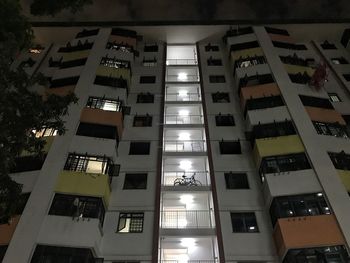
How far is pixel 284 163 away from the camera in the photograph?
21422mm

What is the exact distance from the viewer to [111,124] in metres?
23.6

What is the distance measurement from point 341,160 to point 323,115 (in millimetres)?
3888

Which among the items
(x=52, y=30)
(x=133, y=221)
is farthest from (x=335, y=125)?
(x=52, y=30)

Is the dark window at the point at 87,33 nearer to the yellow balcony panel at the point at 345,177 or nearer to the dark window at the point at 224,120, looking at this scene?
the dark window at the point at 224,120

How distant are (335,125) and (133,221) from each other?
45.2 feet

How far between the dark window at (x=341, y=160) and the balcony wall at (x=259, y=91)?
245 inches

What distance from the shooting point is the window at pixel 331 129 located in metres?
23.1

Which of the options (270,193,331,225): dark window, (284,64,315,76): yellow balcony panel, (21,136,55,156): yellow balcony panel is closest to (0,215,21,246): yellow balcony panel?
(21,136,55,156): yellow balcony panel

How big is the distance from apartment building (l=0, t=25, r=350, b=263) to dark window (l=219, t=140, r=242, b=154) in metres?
0.07

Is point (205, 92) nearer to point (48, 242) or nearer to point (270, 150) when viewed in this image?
point (270, 150)

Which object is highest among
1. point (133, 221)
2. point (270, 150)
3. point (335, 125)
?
point (335, 125)

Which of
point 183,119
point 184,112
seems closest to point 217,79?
point 184,112

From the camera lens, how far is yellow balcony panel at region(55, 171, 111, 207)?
19.2m

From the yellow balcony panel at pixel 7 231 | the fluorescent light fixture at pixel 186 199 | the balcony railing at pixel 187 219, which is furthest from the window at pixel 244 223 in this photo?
the yellow balcony panel at pixel 7 231
